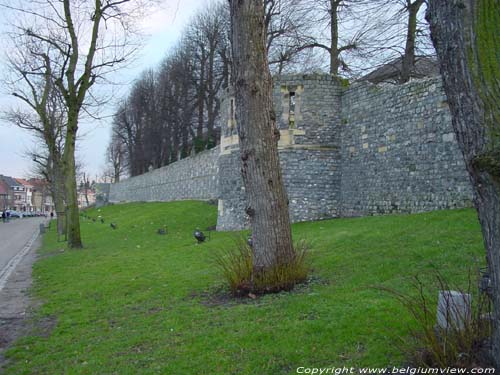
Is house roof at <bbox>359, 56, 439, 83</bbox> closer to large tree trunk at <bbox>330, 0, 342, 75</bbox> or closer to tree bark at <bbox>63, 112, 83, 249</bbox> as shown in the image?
large tree trunk at <bbox>330, 0, 342, 75</bbox>

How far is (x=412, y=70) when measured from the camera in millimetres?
21172

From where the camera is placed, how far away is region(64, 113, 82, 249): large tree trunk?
1587 cm

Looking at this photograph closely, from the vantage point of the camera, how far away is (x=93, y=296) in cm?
783

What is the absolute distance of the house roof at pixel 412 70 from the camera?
20.2 meters

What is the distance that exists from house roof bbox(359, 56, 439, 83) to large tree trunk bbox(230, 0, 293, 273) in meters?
13.2

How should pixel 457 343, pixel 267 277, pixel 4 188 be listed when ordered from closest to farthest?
pixel 457 343 < pixel 267 277 < pixel 4 188

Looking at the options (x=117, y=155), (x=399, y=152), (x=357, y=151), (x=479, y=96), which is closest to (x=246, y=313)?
(x=479, y=96)

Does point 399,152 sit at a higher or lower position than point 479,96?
A: higher

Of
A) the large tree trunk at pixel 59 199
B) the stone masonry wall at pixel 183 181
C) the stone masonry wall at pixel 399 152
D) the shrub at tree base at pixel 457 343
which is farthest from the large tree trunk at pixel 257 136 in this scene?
the stone masonry wall at pixel 183 181

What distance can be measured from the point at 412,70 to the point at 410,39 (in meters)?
1.67

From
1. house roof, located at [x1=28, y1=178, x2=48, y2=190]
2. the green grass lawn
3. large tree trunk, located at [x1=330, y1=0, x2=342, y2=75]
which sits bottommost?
the green grass lawn

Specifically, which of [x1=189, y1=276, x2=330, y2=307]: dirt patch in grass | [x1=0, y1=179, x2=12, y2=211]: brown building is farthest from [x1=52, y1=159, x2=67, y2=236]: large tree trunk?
[x1=0, y1=179, x2=12, y2=211]: brown building

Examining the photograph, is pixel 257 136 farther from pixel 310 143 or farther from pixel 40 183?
pixel 40 183

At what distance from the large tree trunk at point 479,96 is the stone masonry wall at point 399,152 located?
920 cm
